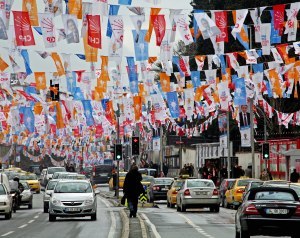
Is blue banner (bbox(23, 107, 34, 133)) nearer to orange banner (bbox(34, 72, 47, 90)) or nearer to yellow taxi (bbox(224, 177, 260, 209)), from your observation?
orange banner (bbox(34, 72, 47, 90))

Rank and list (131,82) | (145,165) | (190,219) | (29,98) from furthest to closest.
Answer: (145,165), (29,98), (131,82), (190,219)

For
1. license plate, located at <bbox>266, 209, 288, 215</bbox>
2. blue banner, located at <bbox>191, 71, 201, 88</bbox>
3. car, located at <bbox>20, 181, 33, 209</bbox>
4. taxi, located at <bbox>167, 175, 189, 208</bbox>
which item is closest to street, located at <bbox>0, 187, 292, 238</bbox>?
license plate, located at <bbox>266, 209, 288, 215</bbox>

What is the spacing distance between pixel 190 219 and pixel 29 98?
29802 millimetres

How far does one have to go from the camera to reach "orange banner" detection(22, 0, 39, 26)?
1324 inches

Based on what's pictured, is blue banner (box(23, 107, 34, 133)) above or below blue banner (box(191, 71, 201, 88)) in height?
below

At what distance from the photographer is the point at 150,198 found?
5750 centimetres

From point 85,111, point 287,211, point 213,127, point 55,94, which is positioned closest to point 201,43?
point 213,127

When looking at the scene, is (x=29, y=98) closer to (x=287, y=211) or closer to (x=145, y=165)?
(x=145, y=165)

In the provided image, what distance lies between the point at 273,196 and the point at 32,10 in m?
12.7

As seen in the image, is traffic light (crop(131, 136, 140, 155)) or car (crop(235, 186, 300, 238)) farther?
traffic light (crop(131, 136, 140, 155))

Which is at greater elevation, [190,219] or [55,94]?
[55,94]

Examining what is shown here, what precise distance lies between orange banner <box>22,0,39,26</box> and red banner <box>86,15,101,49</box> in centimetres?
241

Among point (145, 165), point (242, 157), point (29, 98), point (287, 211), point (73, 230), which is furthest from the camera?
point (145, 165)

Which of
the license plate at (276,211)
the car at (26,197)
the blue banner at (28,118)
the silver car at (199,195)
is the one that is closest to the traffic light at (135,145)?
the car at (26,197)
